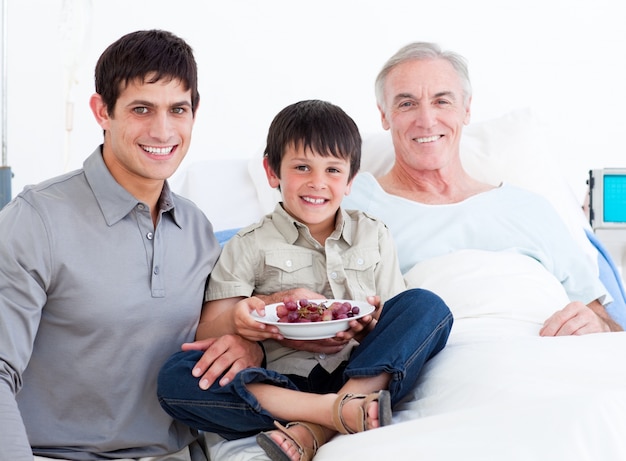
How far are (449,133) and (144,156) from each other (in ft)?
3.34

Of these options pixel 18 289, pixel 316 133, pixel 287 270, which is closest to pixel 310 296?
pixel 287 270

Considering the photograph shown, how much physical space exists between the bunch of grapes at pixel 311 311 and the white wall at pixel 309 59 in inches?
76.7

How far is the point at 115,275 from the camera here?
160 cm

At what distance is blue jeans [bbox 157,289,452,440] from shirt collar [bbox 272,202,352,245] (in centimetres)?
31

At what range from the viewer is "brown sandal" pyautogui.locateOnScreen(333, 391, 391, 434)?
1.41 metres

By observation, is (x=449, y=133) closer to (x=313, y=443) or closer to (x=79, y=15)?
(x=313, y=443)

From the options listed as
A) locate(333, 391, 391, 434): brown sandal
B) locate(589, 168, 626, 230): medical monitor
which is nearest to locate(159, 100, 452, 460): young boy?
locate(333, 391, 391, 434): brown sandal

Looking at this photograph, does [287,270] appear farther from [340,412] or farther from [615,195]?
[615,195]

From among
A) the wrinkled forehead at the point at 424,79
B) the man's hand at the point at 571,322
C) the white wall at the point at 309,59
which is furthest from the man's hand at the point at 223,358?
the white wall at the point at 309,59

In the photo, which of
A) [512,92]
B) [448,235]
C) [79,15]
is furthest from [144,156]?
[512,92]

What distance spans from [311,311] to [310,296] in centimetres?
16

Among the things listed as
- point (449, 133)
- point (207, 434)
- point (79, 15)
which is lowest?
point (207, 434)

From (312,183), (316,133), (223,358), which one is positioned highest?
(316,133)

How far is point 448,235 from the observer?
7.22 feet
